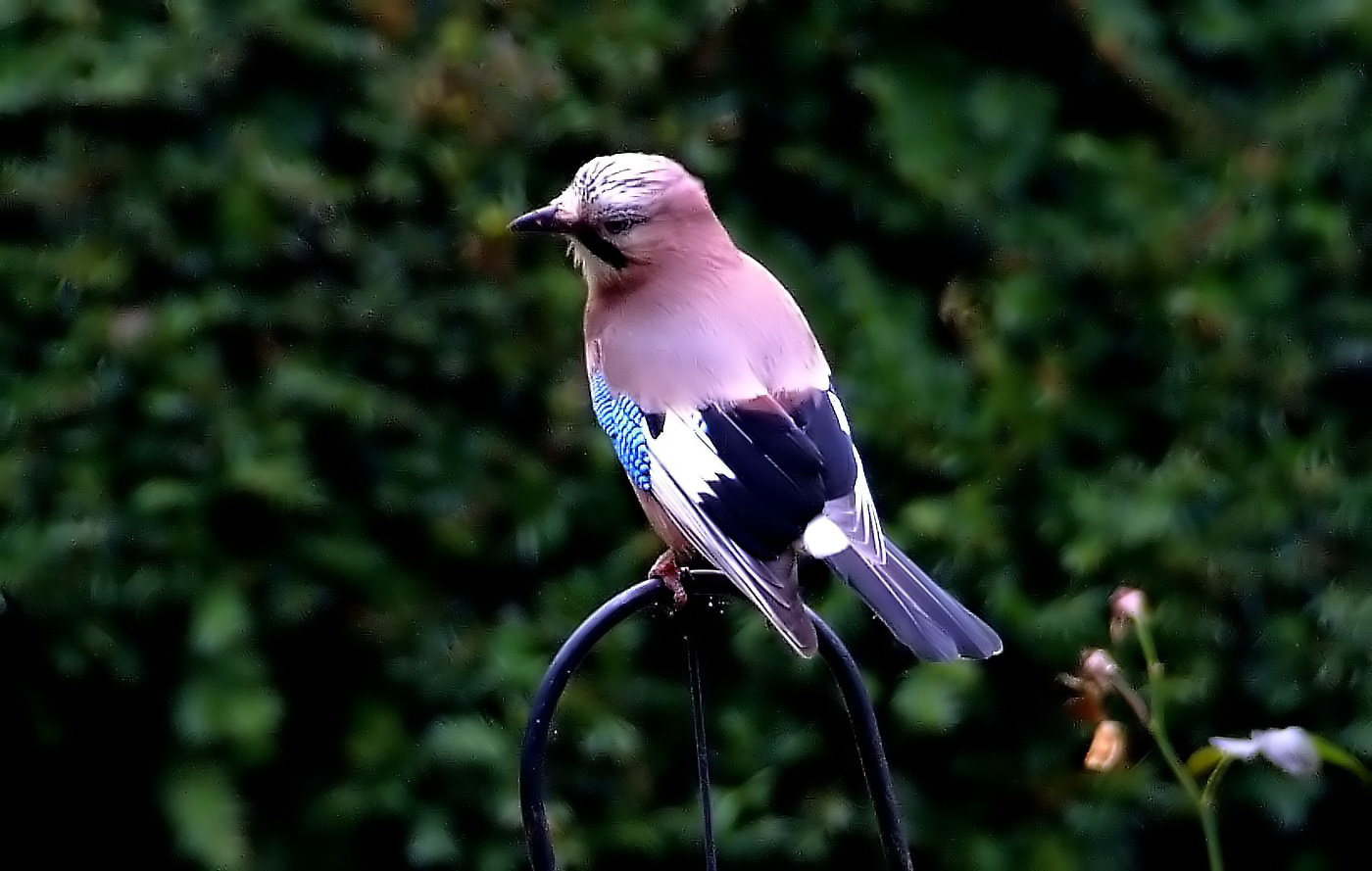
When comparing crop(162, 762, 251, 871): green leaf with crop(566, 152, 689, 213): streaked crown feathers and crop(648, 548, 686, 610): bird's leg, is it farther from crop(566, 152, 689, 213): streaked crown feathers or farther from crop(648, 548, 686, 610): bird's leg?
crop(566, 152, 689, 213): streaked crown feathers

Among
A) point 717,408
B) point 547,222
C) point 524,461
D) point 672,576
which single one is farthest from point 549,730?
point 524,461

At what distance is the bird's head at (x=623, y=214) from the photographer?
2.20 meters

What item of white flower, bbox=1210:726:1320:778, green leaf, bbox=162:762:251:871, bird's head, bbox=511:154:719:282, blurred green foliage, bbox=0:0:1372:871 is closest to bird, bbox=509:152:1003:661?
bird's head, bbox=511:154:719:282

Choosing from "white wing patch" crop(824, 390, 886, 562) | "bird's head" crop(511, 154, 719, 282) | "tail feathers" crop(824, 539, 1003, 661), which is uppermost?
"bird's head" crop(511, 154, 719, 282)

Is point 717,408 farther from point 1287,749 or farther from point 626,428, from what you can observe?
point 1287,749

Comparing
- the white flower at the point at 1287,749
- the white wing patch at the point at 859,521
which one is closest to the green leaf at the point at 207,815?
the white wing patch at the point at 859,521

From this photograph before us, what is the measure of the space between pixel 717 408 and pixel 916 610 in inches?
16.1

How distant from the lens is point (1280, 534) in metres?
2.86

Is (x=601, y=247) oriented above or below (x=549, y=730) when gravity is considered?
above

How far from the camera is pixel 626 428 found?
7.47ft

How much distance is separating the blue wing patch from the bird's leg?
9 centimetres

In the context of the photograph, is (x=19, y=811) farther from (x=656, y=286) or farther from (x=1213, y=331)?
→ (x=1213, y=331)

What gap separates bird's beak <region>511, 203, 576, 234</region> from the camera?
7.09 ft

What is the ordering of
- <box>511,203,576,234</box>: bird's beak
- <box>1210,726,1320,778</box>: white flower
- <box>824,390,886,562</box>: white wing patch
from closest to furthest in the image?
<box>1210,726,1320,778</box>: white flower → <box>824,390,886,562</box>: white wing patch → <box>511,203,576,234</box>: bird's beak
